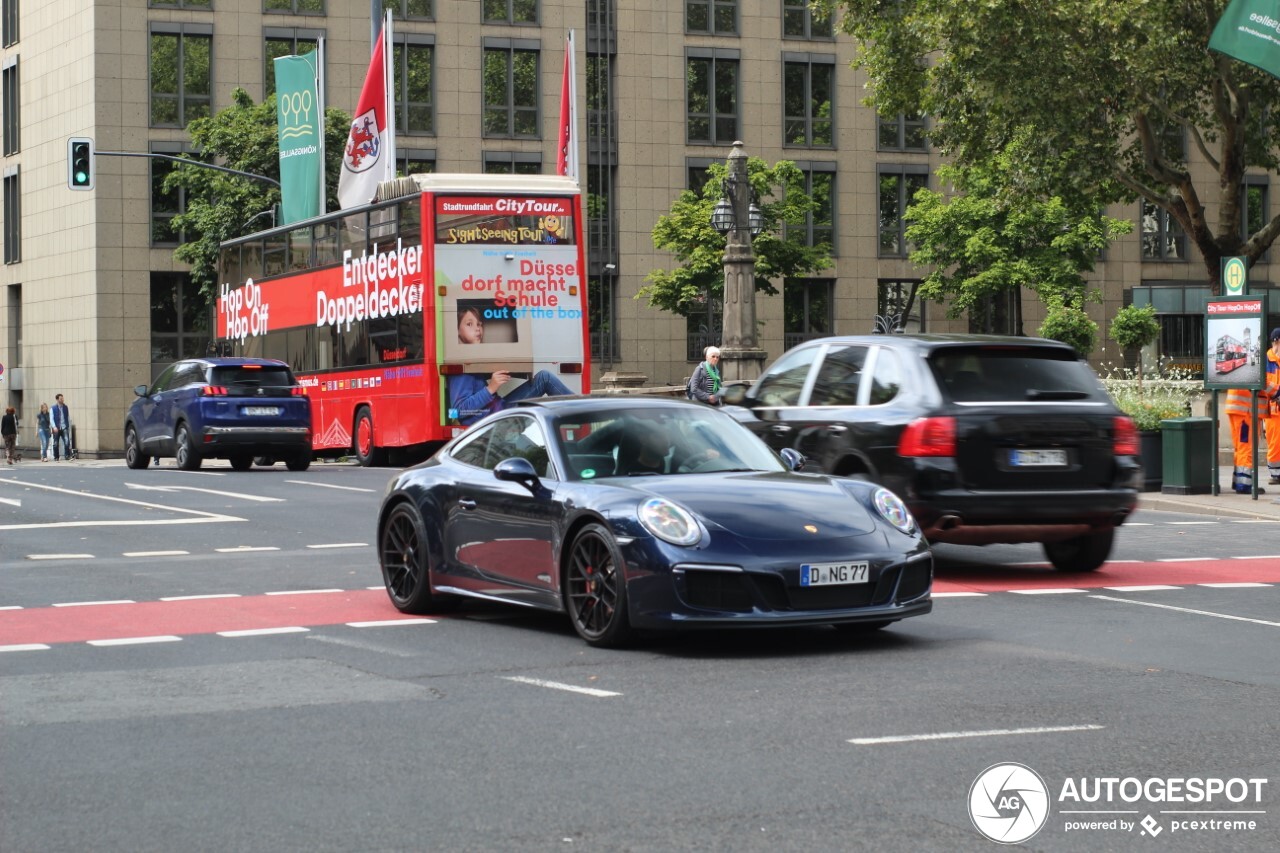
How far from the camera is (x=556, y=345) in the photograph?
29953mm

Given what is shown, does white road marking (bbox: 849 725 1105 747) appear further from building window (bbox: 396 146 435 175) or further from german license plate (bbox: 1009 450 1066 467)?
building window (bbox: 396 146 435 175)

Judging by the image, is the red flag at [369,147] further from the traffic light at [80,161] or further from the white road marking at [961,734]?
the white road marking at [961,734]

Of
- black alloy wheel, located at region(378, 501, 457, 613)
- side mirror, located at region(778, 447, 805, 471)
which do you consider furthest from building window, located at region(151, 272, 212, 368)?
side mirror, located at region(778, 447, 805, 471)

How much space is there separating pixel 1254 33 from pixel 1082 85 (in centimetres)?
1343

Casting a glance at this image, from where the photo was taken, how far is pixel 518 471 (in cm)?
1062

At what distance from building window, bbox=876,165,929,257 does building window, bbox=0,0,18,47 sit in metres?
29.2

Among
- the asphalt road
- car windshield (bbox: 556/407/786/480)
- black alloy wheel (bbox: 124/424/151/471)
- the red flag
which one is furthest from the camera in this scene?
the red flag

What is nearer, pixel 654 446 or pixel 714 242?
pixel 654 446

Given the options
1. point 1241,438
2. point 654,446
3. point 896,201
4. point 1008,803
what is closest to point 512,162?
point 896,201

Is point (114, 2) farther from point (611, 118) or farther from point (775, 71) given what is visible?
point (775, 71)

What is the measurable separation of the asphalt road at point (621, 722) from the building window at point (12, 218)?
54.4m

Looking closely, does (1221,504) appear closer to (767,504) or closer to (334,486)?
(334,486)

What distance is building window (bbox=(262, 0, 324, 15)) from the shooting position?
60188 millimetres

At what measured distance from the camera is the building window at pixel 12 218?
214 ft
